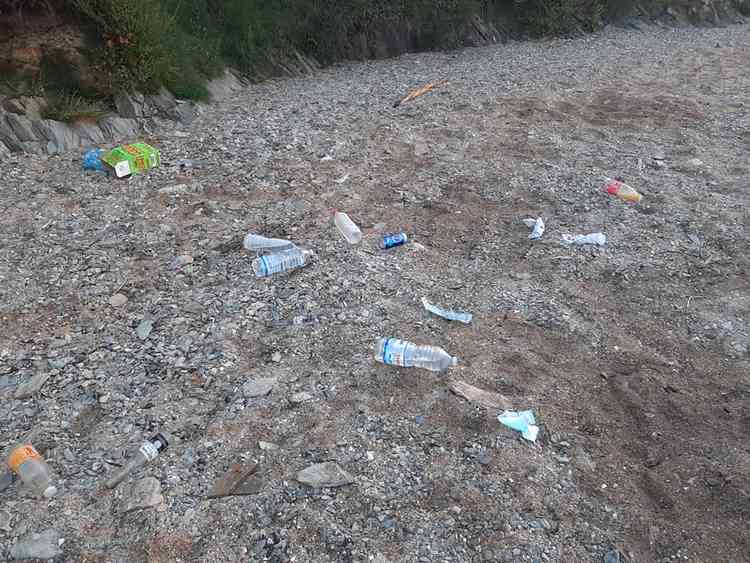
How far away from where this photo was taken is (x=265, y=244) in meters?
5.35

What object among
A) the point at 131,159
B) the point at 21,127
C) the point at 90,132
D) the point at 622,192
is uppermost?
the point at 21,127

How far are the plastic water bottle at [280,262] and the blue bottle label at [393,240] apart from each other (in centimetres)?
67

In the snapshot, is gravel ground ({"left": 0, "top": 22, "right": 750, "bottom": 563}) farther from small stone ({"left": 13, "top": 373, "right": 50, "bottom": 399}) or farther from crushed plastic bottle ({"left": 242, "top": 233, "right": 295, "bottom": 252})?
crushed plastic bottle ({"left": 242, "top": 233, "right": 295, "bottom": 252})

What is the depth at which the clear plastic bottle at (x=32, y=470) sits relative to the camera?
318 cm

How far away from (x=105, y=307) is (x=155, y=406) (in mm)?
1269

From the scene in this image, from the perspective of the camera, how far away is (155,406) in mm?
3705

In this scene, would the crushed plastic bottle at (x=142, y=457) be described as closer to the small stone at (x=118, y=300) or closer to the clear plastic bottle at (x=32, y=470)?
the clear plastic bottle at (x=32, y=470)

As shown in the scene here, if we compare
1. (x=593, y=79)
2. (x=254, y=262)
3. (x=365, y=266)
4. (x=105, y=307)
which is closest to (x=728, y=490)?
(x=365, y=266)

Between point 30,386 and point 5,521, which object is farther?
point 30,386

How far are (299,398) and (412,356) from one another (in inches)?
30.8

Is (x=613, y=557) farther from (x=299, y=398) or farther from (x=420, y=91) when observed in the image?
(x=420, y=91)

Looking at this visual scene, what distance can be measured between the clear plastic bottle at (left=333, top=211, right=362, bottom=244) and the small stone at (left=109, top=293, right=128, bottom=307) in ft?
6.25

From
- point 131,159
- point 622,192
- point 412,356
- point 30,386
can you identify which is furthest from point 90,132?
point 622,192

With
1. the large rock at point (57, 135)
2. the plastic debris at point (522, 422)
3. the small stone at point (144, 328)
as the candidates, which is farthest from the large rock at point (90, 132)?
the plastic debris at point (522, 422)
